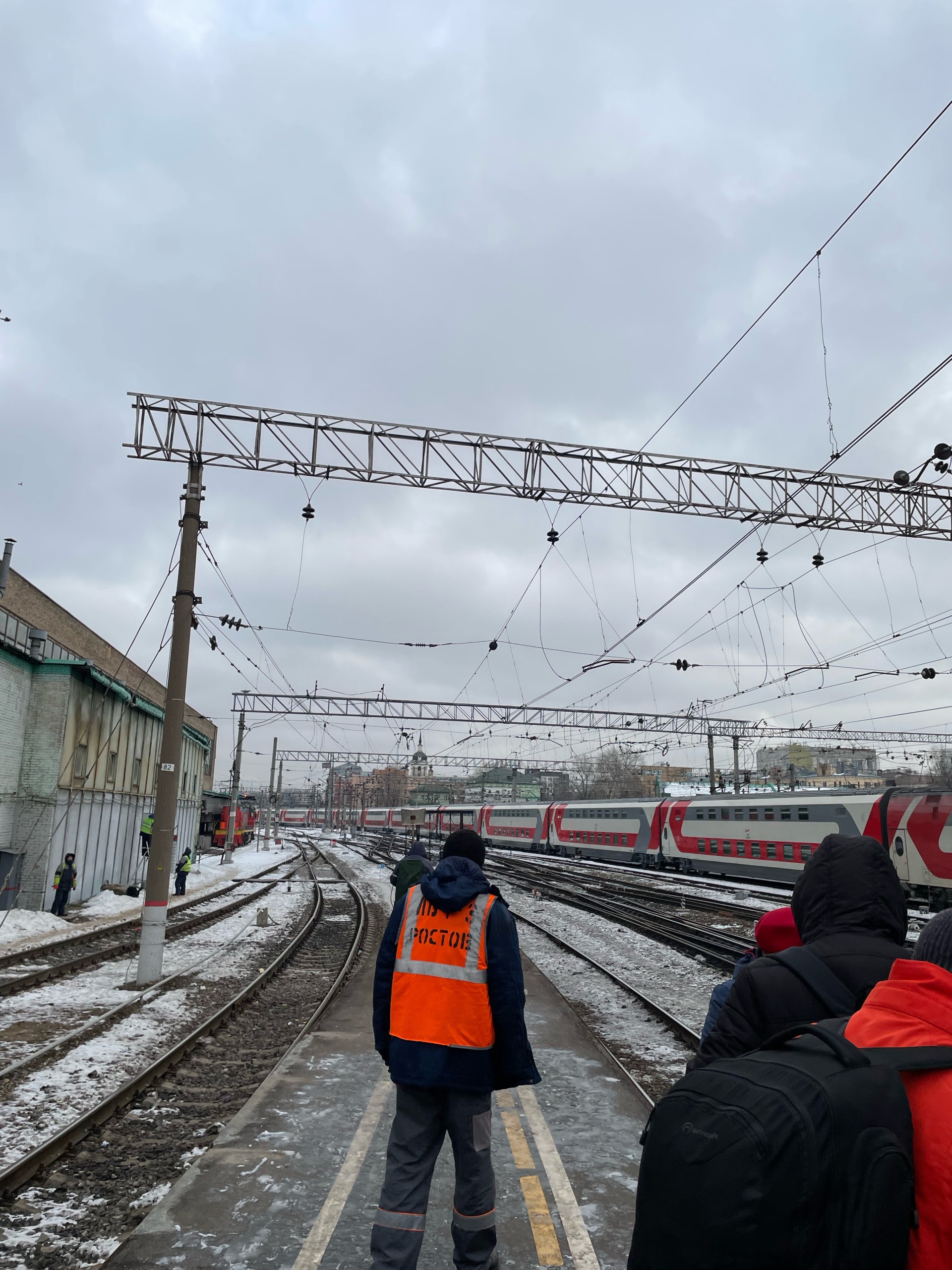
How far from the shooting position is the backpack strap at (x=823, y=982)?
7.38ft

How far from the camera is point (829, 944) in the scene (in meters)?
2.44

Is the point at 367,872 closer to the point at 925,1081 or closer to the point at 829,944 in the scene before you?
the point at 829,944

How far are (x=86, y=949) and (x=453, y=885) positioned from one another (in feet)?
46.5

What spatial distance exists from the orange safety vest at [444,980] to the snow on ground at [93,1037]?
374 centimetres

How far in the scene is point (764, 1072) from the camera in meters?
1.40

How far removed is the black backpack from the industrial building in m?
18.6

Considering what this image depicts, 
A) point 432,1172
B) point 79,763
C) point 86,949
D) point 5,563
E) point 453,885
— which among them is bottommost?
point 86,949

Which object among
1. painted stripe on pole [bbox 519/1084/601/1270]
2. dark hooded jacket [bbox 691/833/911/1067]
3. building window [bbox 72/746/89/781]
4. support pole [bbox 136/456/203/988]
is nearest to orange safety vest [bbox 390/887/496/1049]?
dark hooded jacket [bbox 691/833/911/1067]

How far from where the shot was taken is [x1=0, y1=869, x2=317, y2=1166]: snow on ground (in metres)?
6.49

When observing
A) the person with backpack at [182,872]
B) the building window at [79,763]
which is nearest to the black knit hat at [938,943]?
the building window at [79,763]

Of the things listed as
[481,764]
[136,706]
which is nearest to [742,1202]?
[136,706]

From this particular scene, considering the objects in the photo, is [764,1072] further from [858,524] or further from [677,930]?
[677,930]

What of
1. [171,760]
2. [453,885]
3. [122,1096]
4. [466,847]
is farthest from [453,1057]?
[171,760]

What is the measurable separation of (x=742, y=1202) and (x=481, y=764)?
6036 centimetres
